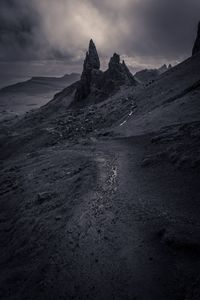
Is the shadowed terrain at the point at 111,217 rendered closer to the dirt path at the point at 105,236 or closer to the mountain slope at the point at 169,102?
the dirt path at the point at 105,236

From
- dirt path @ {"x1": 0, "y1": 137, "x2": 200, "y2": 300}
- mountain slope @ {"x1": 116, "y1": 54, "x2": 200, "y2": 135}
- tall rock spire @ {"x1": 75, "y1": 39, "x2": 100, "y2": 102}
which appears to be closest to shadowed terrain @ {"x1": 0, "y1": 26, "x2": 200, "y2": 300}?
dirt path @ {"x1": 0, "y1": 137, "x2": 200, "y2": 300}

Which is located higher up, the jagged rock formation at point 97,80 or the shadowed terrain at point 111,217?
the jagged rock formation at point 97,80

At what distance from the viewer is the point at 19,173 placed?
34.8 metres

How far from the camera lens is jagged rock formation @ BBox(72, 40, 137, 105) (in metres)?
80.1

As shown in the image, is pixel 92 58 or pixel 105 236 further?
pixel 92 58

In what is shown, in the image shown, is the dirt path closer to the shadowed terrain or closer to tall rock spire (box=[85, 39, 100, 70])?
the shadowed terrain

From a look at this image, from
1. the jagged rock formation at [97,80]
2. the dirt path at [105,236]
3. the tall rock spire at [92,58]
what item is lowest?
the dirt path at [105,236]

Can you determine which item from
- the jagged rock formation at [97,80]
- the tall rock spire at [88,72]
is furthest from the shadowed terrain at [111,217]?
the tall rock spire at [88,72]

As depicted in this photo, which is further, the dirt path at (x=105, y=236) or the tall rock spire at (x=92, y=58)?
the tall rock spire at (x=92, y=58)

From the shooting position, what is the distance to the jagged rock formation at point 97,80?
80125 millimetres

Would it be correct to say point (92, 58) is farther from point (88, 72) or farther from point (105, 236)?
point (105, 236)

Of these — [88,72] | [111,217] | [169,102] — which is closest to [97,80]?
[88,72]

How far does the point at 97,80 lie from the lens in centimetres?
8781

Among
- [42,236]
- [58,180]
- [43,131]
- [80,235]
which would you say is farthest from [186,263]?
[43,131]
